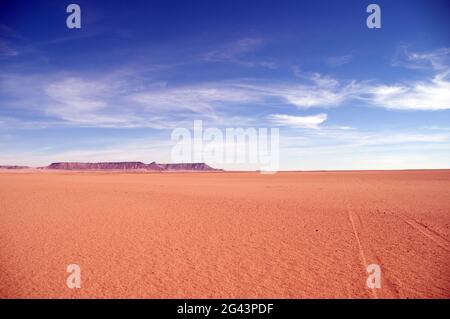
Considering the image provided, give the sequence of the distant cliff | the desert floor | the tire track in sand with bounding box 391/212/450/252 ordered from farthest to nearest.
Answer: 1. the distant cliff
2. the tire track in sand with bounding box 391/212/450/252
3. the desert floor

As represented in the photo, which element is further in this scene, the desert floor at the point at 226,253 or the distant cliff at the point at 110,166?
the distant cliff at the point at 110,166

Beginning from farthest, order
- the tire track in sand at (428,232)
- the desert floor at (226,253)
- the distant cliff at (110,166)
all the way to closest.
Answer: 1. the distant cliff at (110,166)
2. the tire track in sand at (428,232)
3. the desert floor at (226,253)

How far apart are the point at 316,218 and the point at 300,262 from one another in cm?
593

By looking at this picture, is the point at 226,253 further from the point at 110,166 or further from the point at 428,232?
the point at 110,166

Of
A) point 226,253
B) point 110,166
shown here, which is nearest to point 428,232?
point 226,253

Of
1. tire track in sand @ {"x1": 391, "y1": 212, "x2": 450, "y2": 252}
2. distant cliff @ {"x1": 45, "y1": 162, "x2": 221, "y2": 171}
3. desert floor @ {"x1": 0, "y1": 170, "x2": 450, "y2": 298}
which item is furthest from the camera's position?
distant cliff @ {"x1": 45, "y1": 162, "x2": 221, "y2": 171}

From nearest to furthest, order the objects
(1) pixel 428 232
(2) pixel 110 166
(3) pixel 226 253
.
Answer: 1. (3) pixel 226 253
2. (1) pixel 428 232
3. (2) pixel 110 166

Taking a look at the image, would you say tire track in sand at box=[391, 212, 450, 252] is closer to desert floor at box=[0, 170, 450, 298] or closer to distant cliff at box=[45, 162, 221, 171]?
desert floor at box=[0, 170, 450, 298]

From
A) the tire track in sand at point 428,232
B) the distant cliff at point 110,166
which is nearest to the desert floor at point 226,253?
the tire track in sand at point 428,232

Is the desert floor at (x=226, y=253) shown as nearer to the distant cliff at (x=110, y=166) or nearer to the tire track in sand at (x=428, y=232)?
the tire track in sand at (x=428, y=232)

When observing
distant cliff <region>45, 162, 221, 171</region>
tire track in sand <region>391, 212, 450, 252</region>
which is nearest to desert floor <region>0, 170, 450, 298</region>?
tire track in sand <region>391, 212, 450, 252</region>

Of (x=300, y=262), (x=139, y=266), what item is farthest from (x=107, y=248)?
(x=300, y=262)

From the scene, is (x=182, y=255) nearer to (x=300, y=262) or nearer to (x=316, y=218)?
(x=300, y=262)

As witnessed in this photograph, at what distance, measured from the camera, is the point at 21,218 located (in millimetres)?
12938
